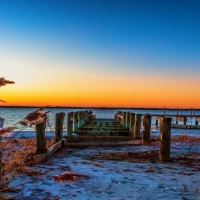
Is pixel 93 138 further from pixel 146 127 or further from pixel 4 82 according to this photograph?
pixel 4 82

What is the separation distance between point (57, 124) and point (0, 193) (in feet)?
21.2

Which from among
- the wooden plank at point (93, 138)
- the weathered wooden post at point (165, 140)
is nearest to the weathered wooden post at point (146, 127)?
the wooden plank at point (93, 138)

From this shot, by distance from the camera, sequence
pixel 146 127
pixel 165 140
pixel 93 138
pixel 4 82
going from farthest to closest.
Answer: pixel 93 138, pixel 146 127, pixel 165 140, pixel 4 82

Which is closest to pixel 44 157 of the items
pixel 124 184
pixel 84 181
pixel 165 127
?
pixel 84 181

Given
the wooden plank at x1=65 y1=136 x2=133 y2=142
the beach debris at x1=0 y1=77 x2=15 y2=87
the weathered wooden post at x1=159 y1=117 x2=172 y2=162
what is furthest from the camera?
the wooden plank at x1=65 y1=136 x2=133 y2=142

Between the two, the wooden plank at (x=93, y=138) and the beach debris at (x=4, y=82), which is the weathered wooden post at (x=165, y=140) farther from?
the beach debris at (x=4, y=82)

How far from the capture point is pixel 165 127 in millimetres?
8219

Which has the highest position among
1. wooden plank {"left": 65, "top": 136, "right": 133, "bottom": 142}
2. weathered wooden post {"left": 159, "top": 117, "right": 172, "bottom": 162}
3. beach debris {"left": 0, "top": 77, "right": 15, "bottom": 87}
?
beach debris {"left": 0, "top": 77, "right": 15, "bottom": 87}

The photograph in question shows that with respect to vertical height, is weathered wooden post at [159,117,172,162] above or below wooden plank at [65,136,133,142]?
above

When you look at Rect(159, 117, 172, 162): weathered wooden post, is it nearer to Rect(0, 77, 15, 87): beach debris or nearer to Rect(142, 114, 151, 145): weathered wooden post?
Rect(142, 114, 151, 145): weathered wooden post

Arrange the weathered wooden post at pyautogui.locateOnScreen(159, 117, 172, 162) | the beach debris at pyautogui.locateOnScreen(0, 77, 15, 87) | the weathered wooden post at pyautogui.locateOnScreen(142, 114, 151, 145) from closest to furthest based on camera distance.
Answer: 1. the beach debris at pyautogui.locateOnScreen(0, 77, 15, 87)
2. the weathered wooden post at pyautogui.locateOnScreen(159, 117, 172, 162)
3. the weathered wooden post at pyautogui.locateOnScreen(142, 114, 151, 145)

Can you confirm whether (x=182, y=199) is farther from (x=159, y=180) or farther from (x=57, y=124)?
(x=57, y=124)

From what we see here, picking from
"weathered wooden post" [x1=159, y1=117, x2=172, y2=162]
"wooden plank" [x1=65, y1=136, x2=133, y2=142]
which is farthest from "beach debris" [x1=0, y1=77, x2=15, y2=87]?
"wooden plank" [x1=65, y1=136, x2=133, y2=142]

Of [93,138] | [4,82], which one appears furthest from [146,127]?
[4,82]
